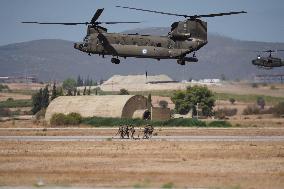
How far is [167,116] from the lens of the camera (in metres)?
101

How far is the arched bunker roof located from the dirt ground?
44424mm

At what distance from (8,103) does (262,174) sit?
147 metres

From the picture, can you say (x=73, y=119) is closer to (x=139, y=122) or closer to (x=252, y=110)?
(x=139, y=122)

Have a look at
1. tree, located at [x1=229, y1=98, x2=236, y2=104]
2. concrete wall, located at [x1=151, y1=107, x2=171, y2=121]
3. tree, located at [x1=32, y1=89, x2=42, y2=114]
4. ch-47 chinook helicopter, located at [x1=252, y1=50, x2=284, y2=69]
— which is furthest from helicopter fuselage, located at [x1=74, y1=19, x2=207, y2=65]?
tree, located at [x1=229, y1=98, x2=236, y2=104]

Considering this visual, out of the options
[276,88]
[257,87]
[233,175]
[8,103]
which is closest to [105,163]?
[233,175]

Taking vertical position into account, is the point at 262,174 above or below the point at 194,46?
below

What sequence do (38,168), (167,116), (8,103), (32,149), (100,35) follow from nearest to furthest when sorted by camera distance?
(38,168) < (32,149) < (100,35) < (167,116) < (8,103)

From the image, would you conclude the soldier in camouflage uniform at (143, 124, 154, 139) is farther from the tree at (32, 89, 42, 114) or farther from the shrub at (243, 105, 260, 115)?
the tree at (32, 89, 42, 114)

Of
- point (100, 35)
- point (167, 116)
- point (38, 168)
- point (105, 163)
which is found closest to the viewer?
point (38, 168)

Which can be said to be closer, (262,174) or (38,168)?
(262,174)

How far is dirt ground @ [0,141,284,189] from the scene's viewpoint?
30.0 m

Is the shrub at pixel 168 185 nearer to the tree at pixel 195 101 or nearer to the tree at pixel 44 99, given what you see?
the tree at pixel 195 101

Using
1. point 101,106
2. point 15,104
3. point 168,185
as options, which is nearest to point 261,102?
point 101,106

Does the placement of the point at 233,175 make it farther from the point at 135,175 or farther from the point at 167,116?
the point at 167,116
